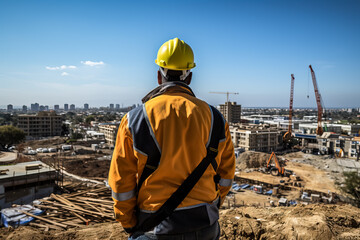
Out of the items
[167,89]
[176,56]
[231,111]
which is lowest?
[167,89]

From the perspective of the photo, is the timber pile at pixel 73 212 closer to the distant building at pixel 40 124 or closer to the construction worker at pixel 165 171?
the construction worker at pixel 165 171

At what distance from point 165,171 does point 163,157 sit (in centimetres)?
7

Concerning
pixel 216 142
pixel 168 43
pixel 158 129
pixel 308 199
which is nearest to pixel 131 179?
pixel 158 129

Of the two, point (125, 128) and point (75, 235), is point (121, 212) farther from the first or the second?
point (75, 235)

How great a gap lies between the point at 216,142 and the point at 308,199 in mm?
18097

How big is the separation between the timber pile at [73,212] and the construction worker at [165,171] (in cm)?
489

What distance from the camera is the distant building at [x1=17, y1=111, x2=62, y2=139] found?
44.3 metres

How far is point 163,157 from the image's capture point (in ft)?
3.70

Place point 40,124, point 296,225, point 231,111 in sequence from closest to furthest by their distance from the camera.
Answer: point 296,225
point 40,124
point 231,111

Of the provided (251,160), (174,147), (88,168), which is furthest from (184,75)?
(251,160)

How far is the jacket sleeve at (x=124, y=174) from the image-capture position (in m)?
1.16

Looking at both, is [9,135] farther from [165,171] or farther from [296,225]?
[165,171]

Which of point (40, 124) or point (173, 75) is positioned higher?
point (173, 75)

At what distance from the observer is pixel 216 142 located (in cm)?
129
